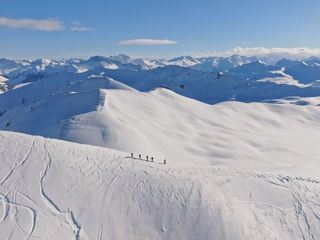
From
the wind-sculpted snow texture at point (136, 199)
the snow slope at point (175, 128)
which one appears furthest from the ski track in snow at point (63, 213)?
the snow slope at point (175, 128)

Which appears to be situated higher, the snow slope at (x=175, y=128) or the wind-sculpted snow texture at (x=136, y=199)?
the wind-sculpted snow texture at (x=136, y=199)

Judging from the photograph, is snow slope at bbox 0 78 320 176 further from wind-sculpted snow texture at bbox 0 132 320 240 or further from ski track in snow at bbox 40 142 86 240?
ski track in snow at bbox 40 142 86 240

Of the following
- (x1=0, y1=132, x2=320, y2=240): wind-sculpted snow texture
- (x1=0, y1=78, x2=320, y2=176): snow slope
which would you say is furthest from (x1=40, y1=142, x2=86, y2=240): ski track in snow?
(x1=0, y1=78, x2=320, y2=176): snow slope

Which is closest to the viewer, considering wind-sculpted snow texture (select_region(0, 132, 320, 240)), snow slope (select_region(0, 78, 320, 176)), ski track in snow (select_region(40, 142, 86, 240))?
ski track in snow (select_region(40, 142, 86, 240))

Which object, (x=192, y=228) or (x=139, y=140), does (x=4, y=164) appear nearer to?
(x=192, y=228)

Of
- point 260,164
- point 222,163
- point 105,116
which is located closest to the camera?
point 222,163

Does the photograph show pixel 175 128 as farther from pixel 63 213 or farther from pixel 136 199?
pixel 63 213

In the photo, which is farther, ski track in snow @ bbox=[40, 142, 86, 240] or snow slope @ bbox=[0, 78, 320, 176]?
snow slope @ bbox=[0, 78, 320, 176]

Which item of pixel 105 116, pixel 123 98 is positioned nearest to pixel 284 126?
pixel 123 98

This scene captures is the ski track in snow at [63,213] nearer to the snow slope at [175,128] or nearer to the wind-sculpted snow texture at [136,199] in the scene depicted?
the wind-sculpted snow texture at [136,199]
